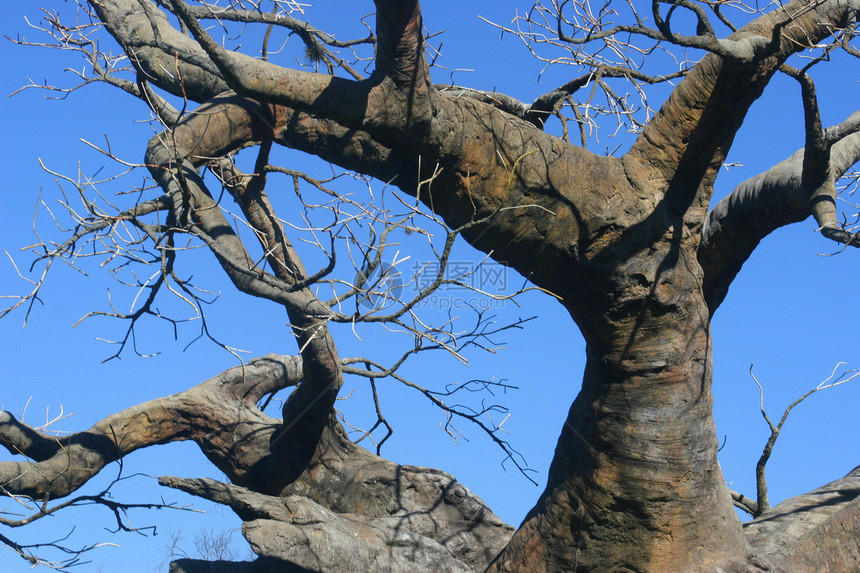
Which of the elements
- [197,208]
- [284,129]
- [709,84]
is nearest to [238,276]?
[197,208]

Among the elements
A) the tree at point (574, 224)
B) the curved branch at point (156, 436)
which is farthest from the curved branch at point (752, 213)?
the curved branch at point (156, 436)

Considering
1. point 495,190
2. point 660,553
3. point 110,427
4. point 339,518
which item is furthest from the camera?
point 110,427

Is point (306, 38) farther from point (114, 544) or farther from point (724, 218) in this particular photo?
point (114, 544)

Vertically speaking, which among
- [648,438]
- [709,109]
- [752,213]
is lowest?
[648,438]

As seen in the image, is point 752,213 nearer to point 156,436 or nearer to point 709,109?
point 709,109

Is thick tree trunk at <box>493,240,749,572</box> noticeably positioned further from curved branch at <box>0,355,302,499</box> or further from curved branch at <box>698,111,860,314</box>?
curved branch at <box>0,355,302,499</box>

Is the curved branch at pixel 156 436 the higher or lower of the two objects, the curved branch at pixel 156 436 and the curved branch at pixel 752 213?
the lower

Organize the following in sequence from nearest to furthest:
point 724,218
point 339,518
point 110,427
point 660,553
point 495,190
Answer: point 495,190 < point 660,553 < point 339,518 < point 724,218 < point 110,427

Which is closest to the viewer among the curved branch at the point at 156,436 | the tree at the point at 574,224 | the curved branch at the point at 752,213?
the tree at the point at 574,224

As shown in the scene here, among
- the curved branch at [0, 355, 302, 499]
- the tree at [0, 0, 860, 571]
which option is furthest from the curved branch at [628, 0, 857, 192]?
the curved branch at [0, 355, 302, 499]

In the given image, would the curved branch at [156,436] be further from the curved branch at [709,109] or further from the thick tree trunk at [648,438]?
the curved branch at [709,109]

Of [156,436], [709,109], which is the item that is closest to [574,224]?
[709,109]

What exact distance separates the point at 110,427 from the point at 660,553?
10.3 ft

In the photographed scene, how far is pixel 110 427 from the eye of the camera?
14.4ft
